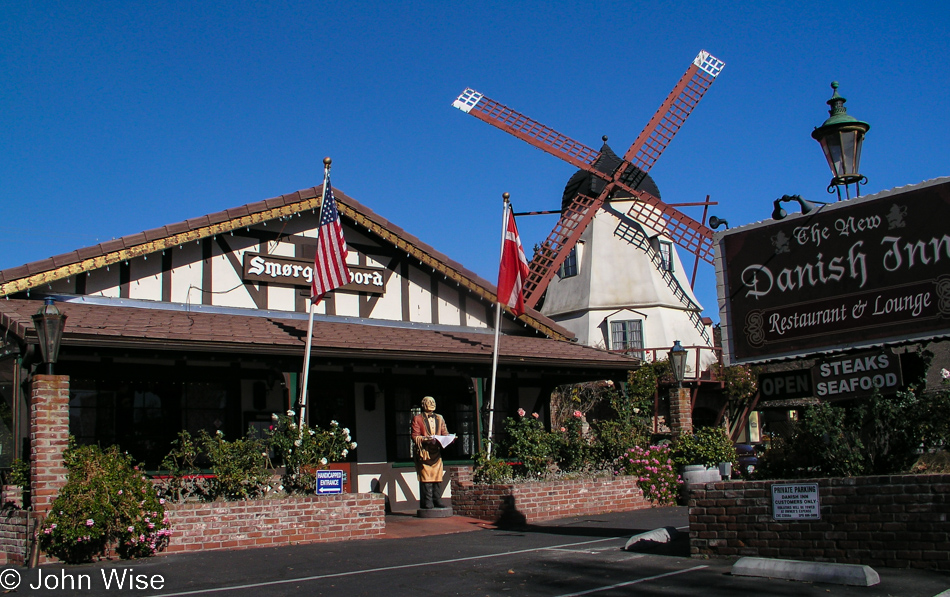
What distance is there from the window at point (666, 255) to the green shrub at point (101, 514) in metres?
24.4

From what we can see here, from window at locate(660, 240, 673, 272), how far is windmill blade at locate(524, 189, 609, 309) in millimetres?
4146

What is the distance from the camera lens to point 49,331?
33.4 ft

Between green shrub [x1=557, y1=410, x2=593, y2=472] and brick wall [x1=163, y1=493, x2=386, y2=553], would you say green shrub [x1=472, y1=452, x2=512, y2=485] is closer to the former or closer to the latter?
green shrub [x1=557, y1=410, x2=593, y2=472]

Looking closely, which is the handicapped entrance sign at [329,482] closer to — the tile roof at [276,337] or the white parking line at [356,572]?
the tile roof at [276,337]

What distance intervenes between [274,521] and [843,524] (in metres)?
7.04

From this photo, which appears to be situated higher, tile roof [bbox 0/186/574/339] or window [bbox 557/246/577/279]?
Answer: window [bbox 557/246/577/279]

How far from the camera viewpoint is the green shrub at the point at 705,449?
52.6 ft

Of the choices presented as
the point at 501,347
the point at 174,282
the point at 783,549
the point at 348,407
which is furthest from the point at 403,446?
the point at 783,549

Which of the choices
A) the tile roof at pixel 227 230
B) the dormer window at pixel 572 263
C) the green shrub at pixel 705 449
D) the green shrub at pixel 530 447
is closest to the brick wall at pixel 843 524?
the green shrub at pixel 530 447

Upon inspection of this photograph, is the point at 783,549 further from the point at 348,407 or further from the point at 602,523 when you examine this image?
the point at 348,407

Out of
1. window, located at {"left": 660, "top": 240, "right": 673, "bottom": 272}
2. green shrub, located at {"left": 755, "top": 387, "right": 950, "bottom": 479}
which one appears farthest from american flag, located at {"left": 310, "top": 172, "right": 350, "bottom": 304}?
window, located at {"left": 660, "top": 240, "right": 673, "bottom": 272}

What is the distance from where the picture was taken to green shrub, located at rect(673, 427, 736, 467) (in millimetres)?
16031

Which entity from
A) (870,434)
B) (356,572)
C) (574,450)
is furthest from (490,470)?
(870,434)

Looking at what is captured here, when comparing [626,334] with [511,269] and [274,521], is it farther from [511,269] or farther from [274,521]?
[274,521]
